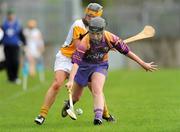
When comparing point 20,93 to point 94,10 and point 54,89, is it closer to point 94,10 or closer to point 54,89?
point 54,89

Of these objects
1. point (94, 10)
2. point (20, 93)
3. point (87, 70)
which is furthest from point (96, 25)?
point (20, 93)

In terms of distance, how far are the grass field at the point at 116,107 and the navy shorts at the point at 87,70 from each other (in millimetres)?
779

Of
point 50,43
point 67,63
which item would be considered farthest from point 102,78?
point 50,43

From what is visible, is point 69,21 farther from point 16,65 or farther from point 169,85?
point 169,85

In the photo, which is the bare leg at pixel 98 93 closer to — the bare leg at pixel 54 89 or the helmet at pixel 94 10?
the bare leg at pixel 54 89

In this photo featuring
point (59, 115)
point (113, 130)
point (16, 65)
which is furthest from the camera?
point (16, 65)

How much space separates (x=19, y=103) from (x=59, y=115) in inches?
146

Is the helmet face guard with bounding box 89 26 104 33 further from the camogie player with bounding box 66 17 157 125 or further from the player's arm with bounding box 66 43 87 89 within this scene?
the player's arm with bounding box 66 43 87 89

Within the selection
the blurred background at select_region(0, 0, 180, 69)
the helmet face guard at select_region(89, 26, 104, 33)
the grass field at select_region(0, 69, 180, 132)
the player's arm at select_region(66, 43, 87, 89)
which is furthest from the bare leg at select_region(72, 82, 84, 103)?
the blurred background at select_region(0, 0, 180, 69)

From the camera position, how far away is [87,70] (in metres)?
14.4

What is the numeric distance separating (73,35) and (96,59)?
631mm

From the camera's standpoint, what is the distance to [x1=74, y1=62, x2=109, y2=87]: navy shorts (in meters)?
14.4

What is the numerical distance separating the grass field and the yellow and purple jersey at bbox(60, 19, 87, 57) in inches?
50.9

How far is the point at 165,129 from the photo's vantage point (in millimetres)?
13273
